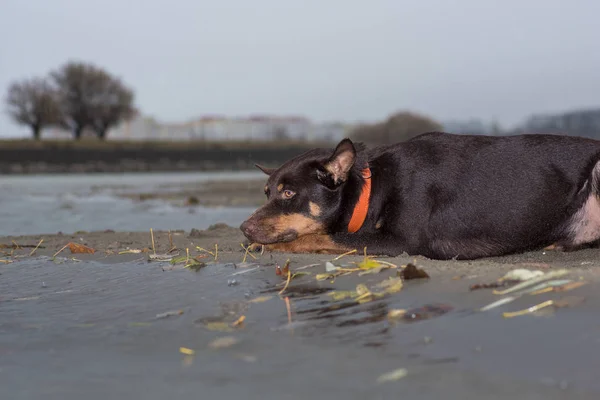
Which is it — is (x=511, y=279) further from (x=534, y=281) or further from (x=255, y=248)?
(x=255, y=248)

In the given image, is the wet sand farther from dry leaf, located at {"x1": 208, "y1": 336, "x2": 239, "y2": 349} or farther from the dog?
the dog

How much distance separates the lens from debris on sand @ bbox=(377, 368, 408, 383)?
2.82 meters

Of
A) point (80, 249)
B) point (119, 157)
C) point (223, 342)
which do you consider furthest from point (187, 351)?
point (119, 157)

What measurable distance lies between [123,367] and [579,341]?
6.89 ft

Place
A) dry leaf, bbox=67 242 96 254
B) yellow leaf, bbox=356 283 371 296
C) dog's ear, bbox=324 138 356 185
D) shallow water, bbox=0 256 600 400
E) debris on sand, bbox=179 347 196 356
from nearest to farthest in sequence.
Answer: shallow water, bbox=0 256 600 400 < debris on sand, bbox=179 347 196 356 < yellow leaf, bbox=356 283 371 296 < dog's ear, bbox=324 138 356 185 < dry leaf, bbox=67 242 96 254

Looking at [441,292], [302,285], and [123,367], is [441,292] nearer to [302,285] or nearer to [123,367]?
[302,285]

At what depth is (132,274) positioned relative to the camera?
217 inches

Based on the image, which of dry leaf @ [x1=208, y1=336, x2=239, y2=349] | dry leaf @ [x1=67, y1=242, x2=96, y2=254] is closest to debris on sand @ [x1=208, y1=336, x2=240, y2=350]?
dry leaf @ [x1=208, y1=336, x2=239, y2=349]

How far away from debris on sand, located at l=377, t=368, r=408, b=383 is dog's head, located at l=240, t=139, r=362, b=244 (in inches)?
110

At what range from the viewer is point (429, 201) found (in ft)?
A: 18.2

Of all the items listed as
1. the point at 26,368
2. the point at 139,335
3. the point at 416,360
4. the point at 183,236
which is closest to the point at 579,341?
the point at 416,360

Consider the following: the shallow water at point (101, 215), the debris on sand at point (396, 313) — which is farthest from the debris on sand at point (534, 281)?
the shallow water at point (101, 215)

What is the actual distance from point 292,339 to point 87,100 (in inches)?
3167

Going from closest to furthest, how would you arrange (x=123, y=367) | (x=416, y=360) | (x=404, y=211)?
(x=416, y=360)
(x=123, y=367)
(x=404, y=211)
